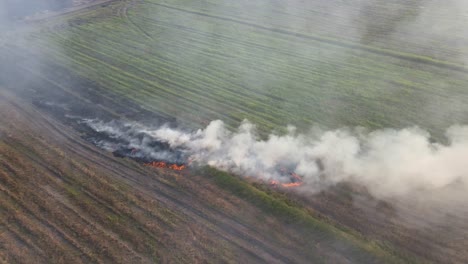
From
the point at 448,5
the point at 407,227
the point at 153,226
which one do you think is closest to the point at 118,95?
the point at 153,226

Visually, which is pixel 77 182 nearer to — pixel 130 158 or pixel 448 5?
pixel 130 158

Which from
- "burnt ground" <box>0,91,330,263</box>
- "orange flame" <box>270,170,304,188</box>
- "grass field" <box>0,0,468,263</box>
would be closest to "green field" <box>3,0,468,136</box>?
"grass field" <box>0,0,468,263</box>

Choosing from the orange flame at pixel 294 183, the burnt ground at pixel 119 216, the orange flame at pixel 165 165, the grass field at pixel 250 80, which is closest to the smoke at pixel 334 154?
the orange flame at pixel 294 183

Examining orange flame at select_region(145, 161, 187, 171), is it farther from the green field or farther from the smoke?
the green field

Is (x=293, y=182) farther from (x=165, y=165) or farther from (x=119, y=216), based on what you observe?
(x=119, y=216)

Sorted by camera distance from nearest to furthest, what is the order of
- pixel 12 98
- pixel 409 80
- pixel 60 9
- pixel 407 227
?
pixel 407 227 → pixel 12 98 → pixel 409 80 → pixel 60 9

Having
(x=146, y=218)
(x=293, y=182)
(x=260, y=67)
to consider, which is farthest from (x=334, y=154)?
(x=260, y=67)
